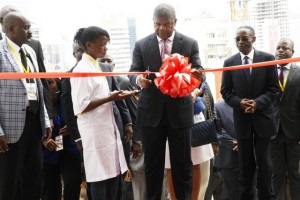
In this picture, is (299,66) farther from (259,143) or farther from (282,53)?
(259,143)

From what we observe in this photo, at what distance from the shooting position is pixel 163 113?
2.96m

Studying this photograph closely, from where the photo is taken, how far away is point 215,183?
173 inches

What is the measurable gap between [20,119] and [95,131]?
535mm

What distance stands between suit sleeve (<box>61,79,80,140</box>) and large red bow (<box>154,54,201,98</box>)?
817 millimetres

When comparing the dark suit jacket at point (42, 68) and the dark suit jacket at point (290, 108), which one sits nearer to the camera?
the dark suit jacket at point (42, 68)

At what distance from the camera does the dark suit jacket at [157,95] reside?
294 cm

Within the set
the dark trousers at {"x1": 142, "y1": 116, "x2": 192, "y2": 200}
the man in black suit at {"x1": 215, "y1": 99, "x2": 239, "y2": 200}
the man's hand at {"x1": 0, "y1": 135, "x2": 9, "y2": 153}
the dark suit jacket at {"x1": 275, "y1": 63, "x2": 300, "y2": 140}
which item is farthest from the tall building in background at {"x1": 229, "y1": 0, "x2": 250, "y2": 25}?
the man's hand at {"x1": 0, "y1": 135, "x2": 9, "y2": 153}

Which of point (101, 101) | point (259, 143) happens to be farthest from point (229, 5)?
point (101, 101)

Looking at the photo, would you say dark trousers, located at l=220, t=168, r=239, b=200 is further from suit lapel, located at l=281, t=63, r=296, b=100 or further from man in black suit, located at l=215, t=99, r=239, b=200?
suit lapel, located at l=281, t=63, r=296, b=100

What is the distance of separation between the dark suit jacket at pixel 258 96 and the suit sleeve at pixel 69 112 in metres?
1.40

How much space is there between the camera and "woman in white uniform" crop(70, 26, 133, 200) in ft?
8.94

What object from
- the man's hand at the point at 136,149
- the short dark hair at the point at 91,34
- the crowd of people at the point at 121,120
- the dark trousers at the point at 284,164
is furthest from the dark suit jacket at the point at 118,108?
the dark trousers at the point at 284,164

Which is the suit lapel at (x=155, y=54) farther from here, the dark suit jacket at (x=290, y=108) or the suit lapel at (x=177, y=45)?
the dark suit jacket at (x=290, y=108)

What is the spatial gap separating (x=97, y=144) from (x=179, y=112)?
26.0 inches
